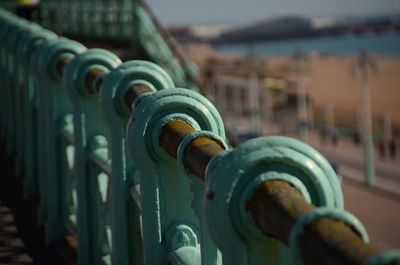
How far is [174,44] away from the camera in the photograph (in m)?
13.7

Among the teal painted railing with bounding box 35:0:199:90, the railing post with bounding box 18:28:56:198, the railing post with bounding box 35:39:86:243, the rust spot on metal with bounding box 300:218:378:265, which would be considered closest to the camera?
the rust spot on metal with bounding box 300:218:378:265

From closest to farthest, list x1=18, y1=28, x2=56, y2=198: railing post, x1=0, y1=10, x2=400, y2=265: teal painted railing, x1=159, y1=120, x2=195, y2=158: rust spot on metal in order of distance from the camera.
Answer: x1=0, y1=10, x2=400, y2=265: teal painted railing → x1=159, y1=120, x2=195, y2=158: rust spot on metal → x1=18, y1=28, x2=56, y2=198: railing post

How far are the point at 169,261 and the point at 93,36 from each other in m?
12.2

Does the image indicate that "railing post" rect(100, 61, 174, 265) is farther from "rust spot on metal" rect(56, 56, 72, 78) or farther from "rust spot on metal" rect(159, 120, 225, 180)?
"rust spot on metal" rect(56, 56, 72, 78)

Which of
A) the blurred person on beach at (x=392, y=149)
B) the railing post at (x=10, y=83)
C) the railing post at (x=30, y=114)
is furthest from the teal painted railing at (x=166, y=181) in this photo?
the blurred person on beach at (x=392, y=149)

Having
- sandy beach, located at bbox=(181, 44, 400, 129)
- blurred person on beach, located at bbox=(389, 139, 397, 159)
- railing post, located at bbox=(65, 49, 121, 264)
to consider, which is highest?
railing post, located at bbox=(65, 49, 121, 264)

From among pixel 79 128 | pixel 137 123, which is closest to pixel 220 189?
pixel 137 123

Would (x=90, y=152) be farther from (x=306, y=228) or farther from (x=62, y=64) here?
(x=306, y=228)

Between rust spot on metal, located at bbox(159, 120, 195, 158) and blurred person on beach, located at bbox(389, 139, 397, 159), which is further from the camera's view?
blurred person on beach, located at bbox(389, 139, 397, 159)

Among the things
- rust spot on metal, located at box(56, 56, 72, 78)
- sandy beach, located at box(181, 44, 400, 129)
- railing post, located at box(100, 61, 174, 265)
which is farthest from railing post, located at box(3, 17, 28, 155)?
sandy beach, located at box(181, 44, 400, 129)

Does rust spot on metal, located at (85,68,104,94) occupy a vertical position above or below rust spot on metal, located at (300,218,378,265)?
below

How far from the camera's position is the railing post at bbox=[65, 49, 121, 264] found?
11.0ft

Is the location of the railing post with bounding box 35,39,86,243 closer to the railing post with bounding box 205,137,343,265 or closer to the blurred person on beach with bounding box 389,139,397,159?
the railing post with bounding box 205,137,343,265

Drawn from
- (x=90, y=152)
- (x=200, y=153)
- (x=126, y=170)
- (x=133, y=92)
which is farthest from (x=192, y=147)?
(x=90, y=152)
